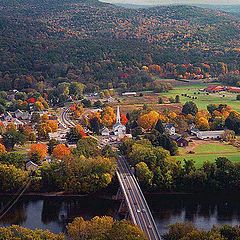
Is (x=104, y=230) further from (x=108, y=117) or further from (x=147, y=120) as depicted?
(x=108, y=117)

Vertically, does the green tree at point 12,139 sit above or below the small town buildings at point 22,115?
above

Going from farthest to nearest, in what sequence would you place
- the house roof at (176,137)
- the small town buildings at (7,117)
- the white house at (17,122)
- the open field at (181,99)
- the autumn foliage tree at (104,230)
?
the open field at (181,99) → the small town buildings at (7,117) → the white house at (17,122) → the house roof at (176,137) → the autumn foliage tree at (104,230)

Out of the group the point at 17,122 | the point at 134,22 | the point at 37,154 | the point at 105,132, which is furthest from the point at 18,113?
the point at 134,22

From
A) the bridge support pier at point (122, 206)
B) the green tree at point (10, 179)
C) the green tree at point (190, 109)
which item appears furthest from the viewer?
the green tree at point (190, 109)

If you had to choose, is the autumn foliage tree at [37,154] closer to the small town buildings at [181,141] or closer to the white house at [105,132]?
the white house at [105,132]

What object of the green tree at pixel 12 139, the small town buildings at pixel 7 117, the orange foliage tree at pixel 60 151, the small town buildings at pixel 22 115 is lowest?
the small town buildings at pixel 22 115

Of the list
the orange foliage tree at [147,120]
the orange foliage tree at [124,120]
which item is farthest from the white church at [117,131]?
the orange foliage tree at [124,120]
